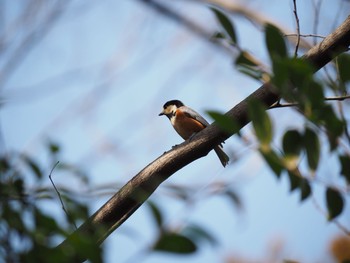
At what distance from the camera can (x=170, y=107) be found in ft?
19.3

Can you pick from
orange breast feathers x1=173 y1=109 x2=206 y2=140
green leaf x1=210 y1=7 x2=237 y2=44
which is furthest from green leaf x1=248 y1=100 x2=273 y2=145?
orange breast feathers x1=173 y1=109 x2=206 y2=140

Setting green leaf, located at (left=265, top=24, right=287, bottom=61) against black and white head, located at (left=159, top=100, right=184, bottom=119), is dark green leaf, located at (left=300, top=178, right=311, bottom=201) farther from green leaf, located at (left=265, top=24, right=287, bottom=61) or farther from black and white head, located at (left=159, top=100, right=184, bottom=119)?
black and white head, located at (left=159, top=100, right=184, bottom=119)

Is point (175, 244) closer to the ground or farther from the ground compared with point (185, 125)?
closer to the ground

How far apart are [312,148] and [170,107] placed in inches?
175

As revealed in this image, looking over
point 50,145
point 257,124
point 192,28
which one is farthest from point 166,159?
point 192,28

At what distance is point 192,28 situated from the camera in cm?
742

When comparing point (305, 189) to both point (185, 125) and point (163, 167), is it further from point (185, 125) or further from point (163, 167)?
point (185, 125)

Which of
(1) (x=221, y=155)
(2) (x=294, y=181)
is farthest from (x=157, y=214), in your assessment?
(1) (x=221, y=155)

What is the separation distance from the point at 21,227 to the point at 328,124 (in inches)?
43.3

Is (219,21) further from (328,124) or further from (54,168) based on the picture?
(54,168)

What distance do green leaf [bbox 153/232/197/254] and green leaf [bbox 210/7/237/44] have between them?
3.43 ft

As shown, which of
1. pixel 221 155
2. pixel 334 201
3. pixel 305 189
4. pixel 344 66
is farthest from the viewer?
pixel 221 155

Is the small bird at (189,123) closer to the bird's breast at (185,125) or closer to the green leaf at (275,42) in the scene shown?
the bird's breast at (185,125)

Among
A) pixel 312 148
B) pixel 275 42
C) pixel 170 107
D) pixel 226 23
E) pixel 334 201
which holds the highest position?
pixel 170 107
